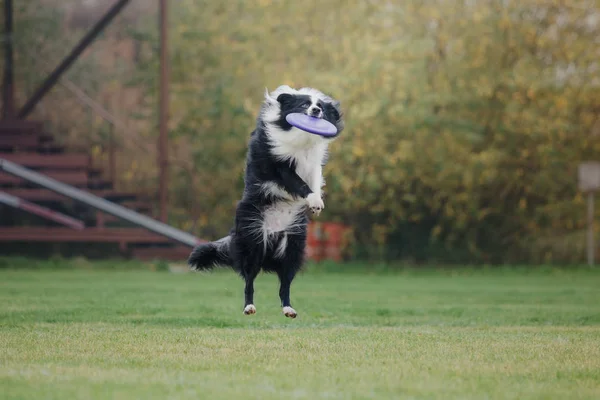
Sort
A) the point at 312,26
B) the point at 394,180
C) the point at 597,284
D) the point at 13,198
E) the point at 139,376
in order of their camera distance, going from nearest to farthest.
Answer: the point at 139,376 → the point at 597,284 → the point at 13,198 → the point at 394,180 → the point at 312,26

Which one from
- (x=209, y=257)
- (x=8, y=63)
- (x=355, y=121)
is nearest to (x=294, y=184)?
(x=209, y=257)

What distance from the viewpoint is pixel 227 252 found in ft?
30.9

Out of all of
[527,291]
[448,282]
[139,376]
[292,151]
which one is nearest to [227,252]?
[292,151]

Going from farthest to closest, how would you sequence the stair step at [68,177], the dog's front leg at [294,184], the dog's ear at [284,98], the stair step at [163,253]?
the stair step at [163,253]
the stair step at [68,177]
the dog's ear at [284,98]
the dog's front leg at [294,184]

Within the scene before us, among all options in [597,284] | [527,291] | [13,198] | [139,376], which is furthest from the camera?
[13,198]

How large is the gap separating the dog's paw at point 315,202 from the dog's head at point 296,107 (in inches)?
24.6

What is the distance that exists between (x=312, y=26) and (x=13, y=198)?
8189mm

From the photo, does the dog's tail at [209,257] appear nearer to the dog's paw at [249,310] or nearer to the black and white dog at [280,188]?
the black and white dog at [280,188]

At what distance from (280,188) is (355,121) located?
45.4 ft

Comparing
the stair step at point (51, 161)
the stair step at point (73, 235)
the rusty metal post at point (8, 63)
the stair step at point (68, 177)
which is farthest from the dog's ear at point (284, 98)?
the rusty metal post at point (8, 63)

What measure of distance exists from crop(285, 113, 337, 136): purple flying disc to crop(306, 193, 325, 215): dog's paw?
20.0 inches

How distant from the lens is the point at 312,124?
8398 mm

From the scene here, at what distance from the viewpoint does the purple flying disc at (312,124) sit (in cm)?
828

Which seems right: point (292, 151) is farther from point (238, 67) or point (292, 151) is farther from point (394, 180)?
point (238, 67)
